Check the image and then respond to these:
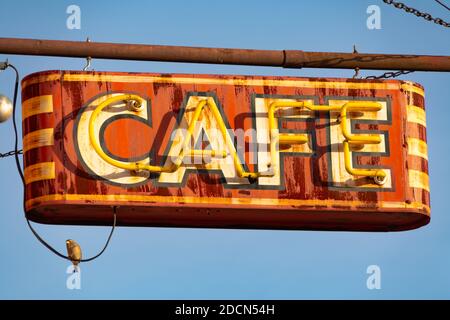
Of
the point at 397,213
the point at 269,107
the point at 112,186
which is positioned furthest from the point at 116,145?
the point at 397,213

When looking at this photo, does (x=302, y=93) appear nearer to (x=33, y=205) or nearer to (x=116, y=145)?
(x=116, y=145)

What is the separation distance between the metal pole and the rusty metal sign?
0.68 m

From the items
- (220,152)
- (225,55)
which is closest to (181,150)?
(220,152)

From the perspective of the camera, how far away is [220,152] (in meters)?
16.5

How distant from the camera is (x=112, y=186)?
637 inches

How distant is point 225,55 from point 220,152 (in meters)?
1.13

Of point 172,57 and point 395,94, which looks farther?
point 395,94

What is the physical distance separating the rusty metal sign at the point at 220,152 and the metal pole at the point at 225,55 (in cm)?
68

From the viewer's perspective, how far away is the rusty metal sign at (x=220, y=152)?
53.3ft

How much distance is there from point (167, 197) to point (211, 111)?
1143mm

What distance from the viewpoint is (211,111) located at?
54.8ft

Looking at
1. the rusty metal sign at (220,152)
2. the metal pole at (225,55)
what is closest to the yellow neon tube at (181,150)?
the rusty metal sign at (220,152)
